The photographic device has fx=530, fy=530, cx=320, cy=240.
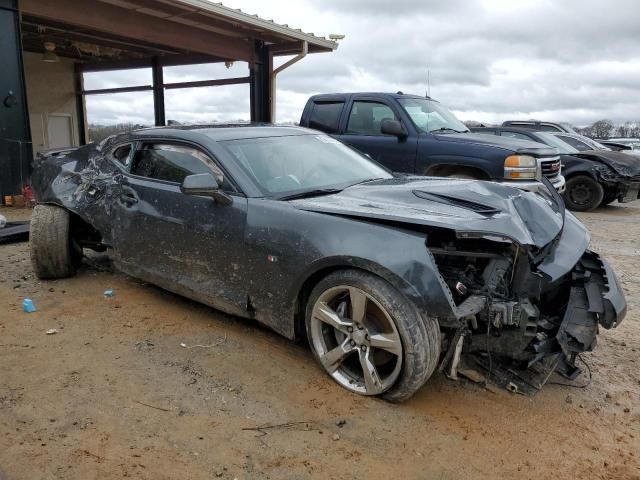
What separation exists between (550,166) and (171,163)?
19.5 ft

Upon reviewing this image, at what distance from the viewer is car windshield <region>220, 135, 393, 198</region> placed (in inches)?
142

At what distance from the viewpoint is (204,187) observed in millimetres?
3363

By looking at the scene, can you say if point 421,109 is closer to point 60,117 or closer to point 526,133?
point 526,133

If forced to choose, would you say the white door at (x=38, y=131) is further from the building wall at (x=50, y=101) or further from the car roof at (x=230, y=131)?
the car roof at (x=230, y=131)

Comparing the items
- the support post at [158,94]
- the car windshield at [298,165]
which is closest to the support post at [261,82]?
the support post at [158,94]

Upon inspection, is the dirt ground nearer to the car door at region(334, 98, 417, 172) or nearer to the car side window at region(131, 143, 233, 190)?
the car side window at region(131, 143, 233, 190)

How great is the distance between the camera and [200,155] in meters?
3.84

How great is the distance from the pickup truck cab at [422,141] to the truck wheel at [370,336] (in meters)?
4.31

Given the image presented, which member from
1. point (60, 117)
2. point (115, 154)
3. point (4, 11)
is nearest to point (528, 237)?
point (115, 154)

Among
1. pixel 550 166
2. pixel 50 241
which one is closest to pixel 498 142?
pixel 550 166

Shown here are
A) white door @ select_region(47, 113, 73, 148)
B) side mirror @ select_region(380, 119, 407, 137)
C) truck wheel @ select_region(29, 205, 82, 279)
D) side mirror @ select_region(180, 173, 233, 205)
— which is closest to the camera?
side mirror @ select_region(180, 173, 233, 205)

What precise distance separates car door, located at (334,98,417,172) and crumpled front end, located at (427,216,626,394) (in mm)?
4377

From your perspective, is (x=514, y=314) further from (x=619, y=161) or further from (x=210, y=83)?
(x=210, y=83)

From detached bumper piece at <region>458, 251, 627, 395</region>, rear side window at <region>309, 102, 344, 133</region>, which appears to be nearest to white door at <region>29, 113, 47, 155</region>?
rear side window at <region>309, 102, 344, 133</region>
